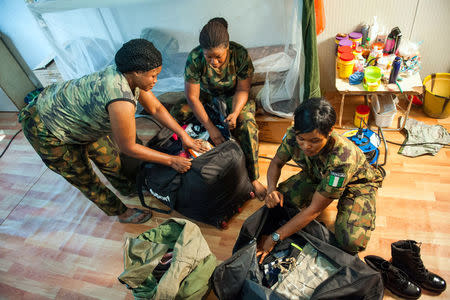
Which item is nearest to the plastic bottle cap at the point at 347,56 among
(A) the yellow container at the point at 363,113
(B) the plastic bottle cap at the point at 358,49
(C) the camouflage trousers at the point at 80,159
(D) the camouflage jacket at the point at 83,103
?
(B) the plastic bottle cap at the point at 358,49

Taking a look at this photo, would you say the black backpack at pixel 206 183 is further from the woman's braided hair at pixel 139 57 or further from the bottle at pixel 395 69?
the bottle at pixel 395 69

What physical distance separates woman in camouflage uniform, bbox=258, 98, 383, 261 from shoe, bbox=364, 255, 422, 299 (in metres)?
0.13

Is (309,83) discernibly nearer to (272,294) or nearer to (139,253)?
(272,294)

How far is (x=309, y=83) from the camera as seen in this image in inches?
72.3

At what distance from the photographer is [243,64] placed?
5.98 feet

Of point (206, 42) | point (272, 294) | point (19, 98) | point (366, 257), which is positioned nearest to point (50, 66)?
point (19, 98)

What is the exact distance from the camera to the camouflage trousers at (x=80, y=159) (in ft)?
4.89

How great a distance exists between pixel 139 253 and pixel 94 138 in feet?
2.14

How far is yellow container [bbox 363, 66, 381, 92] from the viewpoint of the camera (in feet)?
6.28

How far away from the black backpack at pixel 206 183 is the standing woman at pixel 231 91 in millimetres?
198

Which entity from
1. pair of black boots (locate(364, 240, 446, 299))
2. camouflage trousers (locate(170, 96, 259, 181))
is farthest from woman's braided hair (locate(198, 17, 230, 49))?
pair of black boots (locate(364, 240, 446, 299))

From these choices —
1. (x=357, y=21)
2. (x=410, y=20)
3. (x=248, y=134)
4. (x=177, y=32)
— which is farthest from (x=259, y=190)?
(x=410, y=20)

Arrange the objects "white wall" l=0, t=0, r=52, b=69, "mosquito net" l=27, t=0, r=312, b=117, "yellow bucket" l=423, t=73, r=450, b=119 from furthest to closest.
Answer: "white wall" l=0, t=0, r=52, b=69 < "yellow bucket" l=423, t=73, r=450, b=119 < "mosquito net" l=27, t=0, r=312, b=117

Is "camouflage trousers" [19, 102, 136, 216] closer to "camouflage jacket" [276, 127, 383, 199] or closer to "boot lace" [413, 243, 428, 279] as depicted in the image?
"camouflage jacket" [276, 127, 383, 199]
